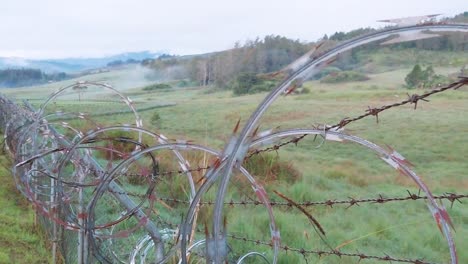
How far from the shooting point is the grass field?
482cm

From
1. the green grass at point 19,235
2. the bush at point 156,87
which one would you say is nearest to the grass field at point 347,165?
the green grass at point 19,235

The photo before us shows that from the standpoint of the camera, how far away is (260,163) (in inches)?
311

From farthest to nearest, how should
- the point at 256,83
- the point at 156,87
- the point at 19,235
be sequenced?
the point at 156,87, the point at 19,235, the point at 256,83

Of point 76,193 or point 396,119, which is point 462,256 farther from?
point 396,119

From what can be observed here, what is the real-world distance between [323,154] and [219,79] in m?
6.54

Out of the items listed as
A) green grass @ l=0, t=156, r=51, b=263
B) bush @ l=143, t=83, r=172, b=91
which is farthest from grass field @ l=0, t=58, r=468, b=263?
bush @ l=143, t=83, r=172, b=91

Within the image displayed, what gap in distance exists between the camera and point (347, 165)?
1285cm

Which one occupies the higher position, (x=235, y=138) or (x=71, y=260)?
(x=235, y=138)

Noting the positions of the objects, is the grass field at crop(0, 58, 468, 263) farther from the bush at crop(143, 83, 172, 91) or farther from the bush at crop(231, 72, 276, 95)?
the bush at crop(143, 83, 172, 91)

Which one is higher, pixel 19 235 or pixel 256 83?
pixel 256 83

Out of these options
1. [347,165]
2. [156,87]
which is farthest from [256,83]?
[156,87]

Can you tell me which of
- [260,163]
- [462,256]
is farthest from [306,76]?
[260,163]

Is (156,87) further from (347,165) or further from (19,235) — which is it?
(19,235)

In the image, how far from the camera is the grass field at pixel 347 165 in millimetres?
4816
